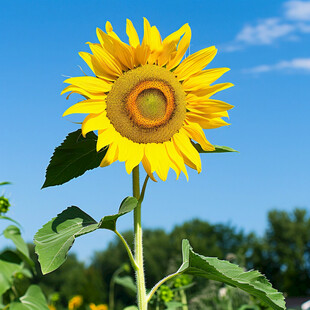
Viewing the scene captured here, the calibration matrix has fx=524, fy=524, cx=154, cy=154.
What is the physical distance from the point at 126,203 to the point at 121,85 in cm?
50

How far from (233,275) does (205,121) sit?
2.12ft

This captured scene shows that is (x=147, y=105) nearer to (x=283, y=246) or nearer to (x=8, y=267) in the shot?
(x=8, y=267)

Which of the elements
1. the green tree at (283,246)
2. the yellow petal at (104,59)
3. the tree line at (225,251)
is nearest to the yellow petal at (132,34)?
the yellow petal at (104,59)

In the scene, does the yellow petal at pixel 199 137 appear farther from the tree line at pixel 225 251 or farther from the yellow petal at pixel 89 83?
the tree line at pixel 225 251

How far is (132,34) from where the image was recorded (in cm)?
214

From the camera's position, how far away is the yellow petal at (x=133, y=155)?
2.08 meters

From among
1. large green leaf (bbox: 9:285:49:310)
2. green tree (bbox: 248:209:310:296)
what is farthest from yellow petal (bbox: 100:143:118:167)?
green tree (bbox: 248:209:310:296)

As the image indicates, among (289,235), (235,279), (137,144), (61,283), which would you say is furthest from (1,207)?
(61,283)

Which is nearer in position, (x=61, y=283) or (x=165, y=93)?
(x=165, y=93)

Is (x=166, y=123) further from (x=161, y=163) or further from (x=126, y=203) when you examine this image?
(x=126, y=203)

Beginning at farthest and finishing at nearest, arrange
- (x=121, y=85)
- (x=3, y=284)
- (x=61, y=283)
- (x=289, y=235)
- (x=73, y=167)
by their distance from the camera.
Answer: (x=61, y=283)
(x=289, y=235)
(x=3, y=284)
(x=73, y=167)
(x=121, y=85)

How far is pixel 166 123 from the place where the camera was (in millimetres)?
2201

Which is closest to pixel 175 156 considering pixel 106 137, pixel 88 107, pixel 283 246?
pixel 106 137

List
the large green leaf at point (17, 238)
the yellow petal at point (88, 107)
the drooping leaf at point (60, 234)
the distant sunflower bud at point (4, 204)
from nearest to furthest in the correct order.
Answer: the drooping leaf at point (60, 234) < the yellow petal at point (88, 107) < the large green leaf at point (17, 238) < the distant sunflower bud at point (4, 204)
